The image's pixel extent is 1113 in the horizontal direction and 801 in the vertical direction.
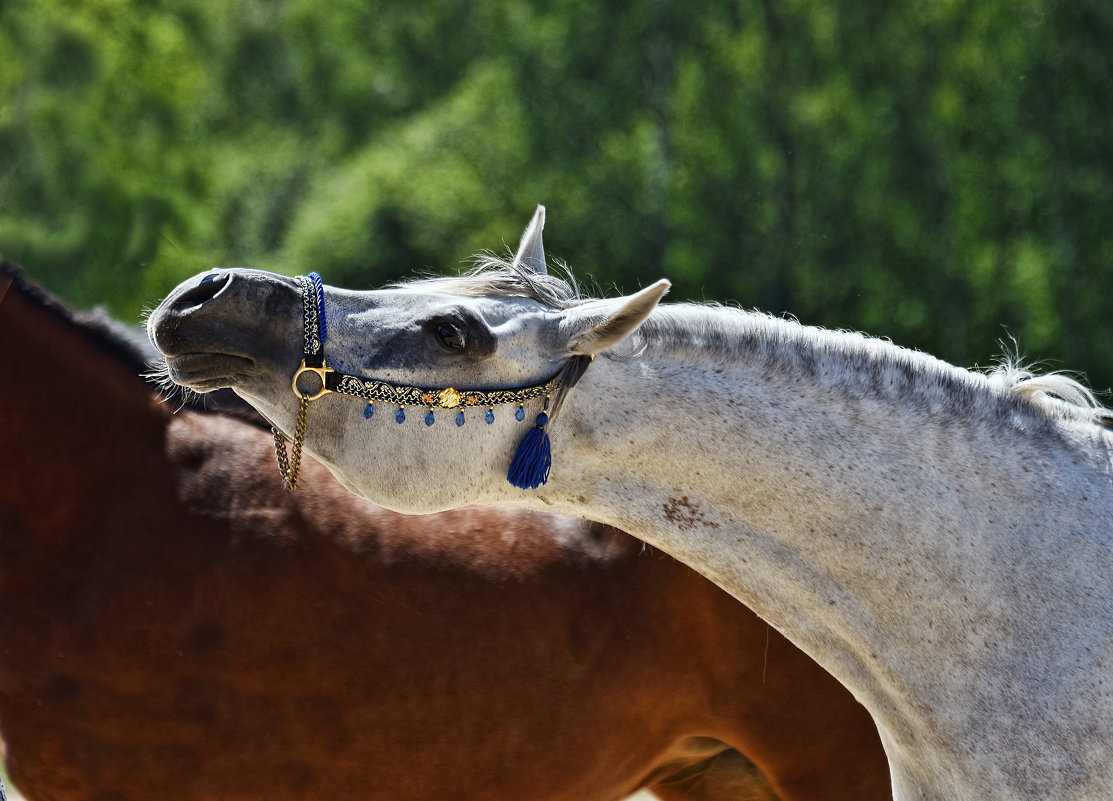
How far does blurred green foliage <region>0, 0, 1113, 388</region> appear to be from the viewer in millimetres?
10047

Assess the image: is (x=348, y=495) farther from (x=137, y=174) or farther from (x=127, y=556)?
(x=137, y=174)

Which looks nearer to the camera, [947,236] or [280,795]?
[280,795]

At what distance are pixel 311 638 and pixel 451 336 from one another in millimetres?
1301

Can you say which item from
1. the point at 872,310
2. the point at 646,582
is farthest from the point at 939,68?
the point at 646,582

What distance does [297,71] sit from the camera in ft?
46.1

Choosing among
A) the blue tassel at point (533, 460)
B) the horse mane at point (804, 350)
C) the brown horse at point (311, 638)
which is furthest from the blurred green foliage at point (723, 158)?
the blue tassel at point (533, 460)

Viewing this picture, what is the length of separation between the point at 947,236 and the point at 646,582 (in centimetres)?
835

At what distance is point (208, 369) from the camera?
6.73 ft

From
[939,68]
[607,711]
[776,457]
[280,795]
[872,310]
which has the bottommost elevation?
[280,795]

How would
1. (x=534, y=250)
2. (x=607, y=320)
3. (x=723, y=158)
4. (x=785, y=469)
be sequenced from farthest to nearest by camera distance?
(x=723, y=158)
(x=534, y=250)
(x=785, y=469)
(x=607, y=320)

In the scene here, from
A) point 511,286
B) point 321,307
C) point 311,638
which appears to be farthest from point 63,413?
point 511,286

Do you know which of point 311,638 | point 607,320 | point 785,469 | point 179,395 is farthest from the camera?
point 179,395

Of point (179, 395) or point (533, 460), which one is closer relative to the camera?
point (533, 460)

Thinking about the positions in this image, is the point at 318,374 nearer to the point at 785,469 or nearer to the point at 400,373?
the point at 400,373
